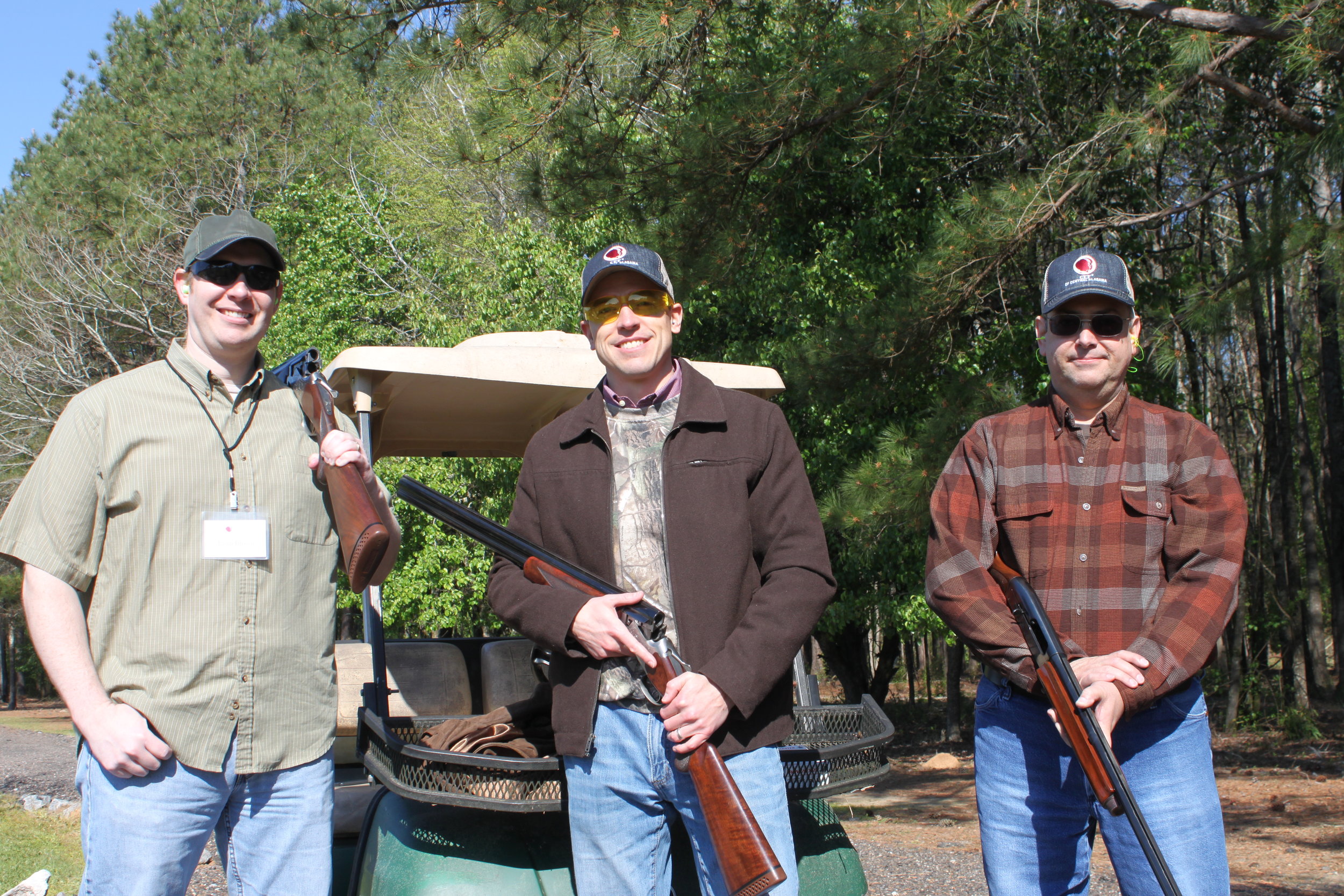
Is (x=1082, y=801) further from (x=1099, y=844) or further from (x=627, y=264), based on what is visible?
(x=1099, y=844)

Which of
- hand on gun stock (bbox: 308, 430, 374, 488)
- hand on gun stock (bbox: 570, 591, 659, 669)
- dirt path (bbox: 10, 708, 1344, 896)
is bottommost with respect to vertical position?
dirt path (bbox: 10, 708, 1344, 896)

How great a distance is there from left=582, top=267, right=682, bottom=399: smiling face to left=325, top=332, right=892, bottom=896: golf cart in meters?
0.79

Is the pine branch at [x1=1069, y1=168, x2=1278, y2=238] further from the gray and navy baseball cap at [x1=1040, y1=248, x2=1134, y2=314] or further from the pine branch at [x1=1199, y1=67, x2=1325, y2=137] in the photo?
the gray and navy baseball cap at [x1=1040, y1=248, x2=1134, y2=314]

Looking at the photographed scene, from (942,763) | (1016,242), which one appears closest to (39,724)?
(942,763)

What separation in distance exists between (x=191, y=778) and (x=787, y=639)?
1.42 metres

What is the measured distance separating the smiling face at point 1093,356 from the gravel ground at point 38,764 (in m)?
8.38

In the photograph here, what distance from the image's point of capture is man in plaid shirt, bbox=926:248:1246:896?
2.49 m

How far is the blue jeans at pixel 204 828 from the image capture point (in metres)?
2.41

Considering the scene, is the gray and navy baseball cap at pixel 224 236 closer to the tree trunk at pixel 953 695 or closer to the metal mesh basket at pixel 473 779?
the metal mesh basket at pixel 473 779

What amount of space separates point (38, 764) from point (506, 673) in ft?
41.4

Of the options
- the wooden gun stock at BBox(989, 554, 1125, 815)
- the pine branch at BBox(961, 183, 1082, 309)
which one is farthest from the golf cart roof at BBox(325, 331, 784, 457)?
the pine branch at BBox(961, 183, 1082, 309)

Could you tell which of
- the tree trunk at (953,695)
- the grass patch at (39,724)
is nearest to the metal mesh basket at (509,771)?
the tree trunk at (953,695)

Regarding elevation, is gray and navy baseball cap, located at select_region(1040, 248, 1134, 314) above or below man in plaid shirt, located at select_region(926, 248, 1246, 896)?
above

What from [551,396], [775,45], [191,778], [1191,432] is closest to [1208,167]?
[775,45]
